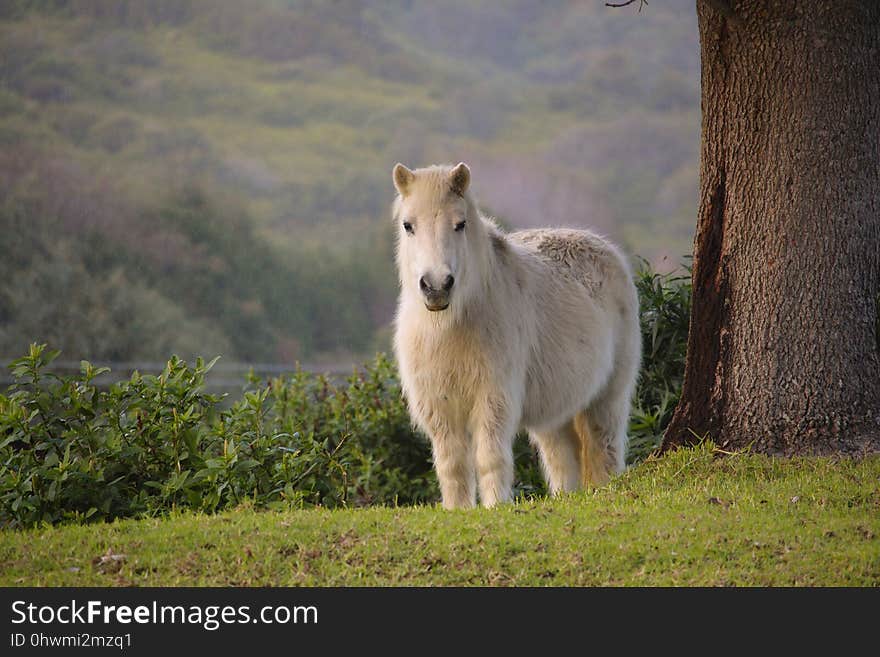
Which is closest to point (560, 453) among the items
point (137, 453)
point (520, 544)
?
point (520, 544)

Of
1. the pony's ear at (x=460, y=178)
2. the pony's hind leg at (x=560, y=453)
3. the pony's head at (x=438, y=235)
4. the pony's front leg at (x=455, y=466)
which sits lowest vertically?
the pony's hind leg at (x=560, y=453)

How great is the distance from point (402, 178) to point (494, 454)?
69.3 inches

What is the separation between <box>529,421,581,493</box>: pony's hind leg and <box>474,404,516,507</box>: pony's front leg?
1.51 metres

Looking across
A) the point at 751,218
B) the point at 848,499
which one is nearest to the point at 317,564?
the point at 848,499

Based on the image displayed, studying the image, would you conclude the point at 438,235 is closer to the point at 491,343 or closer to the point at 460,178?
the point at 460,178

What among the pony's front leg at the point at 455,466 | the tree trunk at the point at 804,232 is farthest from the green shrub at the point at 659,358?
the pony's front leg at the point at 455,466

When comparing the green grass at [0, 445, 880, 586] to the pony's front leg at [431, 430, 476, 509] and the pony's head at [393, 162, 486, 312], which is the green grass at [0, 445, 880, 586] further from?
the pony's head at [393, 162, 486, 312]

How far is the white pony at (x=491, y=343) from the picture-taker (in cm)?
568

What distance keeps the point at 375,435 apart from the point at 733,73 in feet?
16.0

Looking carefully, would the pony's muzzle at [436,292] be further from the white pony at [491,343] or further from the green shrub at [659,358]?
the green shrub at [659,358]

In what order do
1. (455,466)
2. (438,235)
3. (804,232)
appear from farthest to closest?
(455,466), (804,232), (438,235)

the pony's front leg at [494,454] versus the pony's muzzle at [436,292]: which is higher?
the pony's muzzle at [436,292]

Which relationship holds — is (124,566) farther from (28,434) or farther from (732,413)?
(732,413)

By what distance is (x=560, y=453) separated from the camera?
24.4 ft
